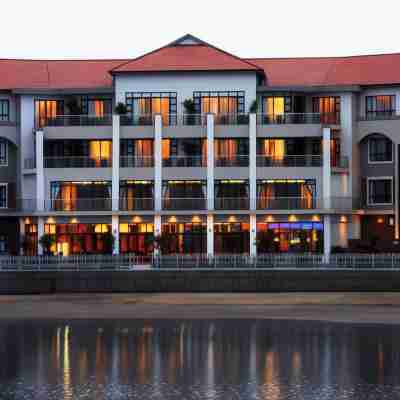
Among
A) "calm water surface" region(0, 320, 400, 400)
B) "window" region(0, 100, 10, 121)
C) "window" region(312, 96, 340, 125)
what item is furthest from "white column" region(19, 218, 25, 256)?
"calm water surface" region(0, 320, 400, 400)

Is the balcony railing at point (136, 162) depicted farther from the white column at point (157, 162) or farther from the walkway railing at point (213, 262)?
the walkway railing at point (213, 262)

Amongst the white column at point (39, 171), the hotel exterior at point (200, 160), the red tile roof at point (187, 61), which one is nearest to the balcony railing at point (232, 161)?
the hotel exterior at point (200, 160)

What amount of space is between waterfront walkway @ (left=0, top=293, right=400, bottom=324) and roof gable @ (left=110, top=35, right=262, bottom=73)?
2665 cm

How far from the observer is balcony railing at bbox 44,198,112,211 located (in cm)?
8925

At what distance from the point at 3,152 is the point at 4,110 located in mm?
3437

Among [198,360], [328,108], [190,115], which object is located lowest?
[198,360]

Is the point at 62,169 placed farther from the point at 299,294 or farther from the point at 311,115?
the point at 299,294

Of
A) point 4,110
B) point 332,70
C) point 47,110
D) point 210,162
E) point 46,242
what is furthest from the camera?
point 332,70

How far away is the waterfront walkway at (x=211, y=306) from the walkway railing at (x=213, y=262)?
226 centimetres

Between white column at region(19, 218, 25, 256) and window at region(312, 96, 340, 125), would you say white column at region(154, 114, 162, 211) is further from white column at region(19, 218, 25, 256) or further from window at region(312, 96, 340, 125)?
window at region(312, 96, 340, 125)

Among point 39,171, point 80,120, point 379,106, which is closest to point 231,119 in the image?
point 80,120

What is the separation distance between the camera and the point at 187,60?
302 ft

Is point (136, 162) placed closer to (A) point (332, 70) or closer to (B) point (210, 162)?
(B) point (210, 162)

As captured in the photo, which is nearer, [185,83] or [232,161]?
[232,161]
